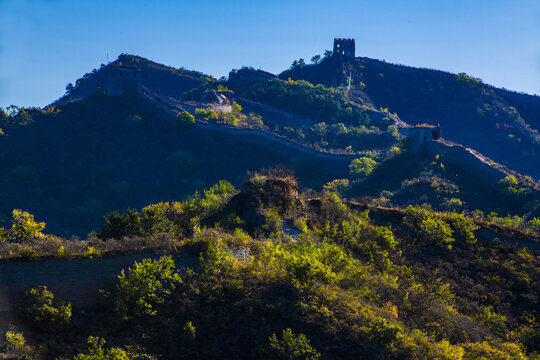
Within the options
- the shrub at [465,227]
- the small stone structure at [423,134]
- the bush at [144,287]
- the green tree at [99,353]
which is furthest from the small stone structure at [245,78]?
the green tree at [99,353]

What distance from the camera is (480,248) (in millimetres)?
29500

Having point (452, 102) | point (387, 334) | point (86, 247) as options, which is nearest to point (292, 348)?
point (387, 334)

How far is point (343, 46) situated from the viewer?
12050cm

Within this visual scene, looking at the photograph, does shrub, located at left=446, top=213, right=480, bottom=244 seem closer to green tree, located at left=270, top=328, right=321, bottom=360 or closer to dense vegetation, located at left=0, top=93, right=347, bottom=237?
green tree, located at left=270, top=328, right=321, bottom=360

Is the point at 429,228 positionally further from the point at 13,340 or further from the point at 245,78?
the point at 245,78

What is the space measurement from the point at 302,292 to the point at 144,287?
5.99m

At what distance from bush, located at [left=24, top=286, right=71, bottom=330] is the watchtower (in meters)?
110

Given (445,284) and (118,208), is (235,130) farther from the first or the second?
(445,284)

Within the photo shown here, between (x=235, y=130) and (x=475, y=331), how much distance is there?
→ 5359cm

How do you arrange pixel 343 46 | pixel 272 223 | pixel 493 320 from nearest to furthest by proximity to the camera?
pixel 493 320, pixel 272 223, pixel 343 46

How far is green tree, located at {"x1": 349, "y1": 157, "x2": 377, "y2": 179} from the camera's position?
63.3 m

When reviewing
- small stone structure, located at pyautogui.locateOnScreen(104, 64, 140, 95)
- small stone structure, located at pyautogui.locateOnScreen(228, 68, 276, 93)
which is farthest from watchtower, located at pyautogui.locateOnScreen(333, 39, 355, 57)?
small stone structure, located at pyautogui.locateOnScreen(104, 64, 140, 95)

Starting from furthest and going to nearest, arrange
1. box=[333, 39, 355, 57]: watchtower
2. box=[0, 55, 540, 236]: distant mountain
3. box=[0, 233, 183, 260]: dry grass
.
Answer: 1. box=[333, 39, 355, 57]: watchtower
2. box=[0, 55, 540, 236]: distant mountain
3. box=[0, 233, 183, 260]: dry grass

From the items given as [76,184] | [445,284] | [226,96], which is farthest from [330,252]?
[226,96]
